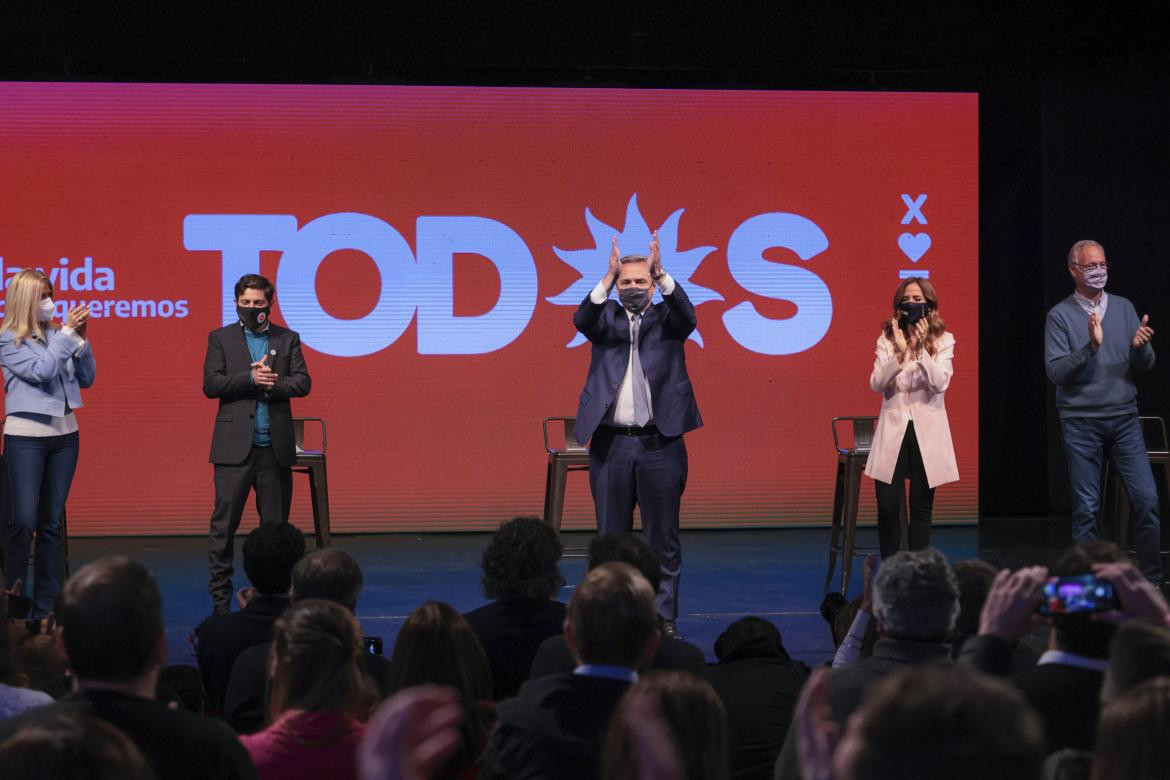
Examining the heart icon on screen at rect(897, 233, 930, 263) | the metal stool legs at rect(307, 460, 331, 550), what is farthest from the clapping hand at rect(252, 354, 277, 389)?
the heart icon on screen at rect(897, 233, 930, 263)

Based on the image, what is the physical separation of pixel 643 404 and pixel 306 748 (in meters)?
2.88

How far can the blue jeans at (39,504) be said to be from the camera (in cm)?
514

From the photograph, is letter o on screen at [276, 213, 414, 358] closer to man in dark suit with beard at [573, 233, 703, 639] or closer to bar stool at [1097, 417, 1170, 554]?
man in dark suit with beard at [573, 233, 703, 639]

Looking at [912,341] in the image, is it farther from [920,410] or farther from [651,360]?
[651,360]

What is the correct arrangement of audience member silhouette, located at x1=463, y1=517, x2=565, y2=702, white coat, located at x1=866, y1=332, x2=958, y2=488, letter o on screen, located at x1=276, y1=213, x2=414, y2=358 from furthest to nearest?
letter o on screen, located at x1=276, y1=213, x2=414, y2=358 → white coat, located at x1=866, y1=332, x2=958, y2=488 → audience member silhouette, located at x1=463, y1=517, x2=565, y2=702

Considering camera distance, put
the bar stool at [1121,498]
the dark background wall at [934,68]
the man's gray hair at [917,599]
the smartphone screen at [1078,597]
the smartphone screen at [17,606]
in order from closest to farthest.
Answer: the smartphone screen at [1078,597] → the man's gray hair at [917,599] → the smartphone screen at [17,606] → the bar stool at [1121,498] → the dark background wall at [934,68]

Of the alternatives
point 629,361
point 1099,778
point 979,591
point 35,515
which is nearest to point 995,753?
point 1099,778

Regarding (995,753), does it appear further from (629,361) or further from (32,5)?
(32,5)

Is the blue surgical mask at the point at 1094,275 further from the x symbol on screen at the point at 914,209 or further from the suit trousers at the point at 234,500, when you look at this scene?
the suit trousers at the point at 234,500

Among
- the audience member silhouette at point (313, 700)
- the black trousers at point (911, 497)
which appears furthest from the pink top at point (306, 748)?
the black trousers at point (911, 497)

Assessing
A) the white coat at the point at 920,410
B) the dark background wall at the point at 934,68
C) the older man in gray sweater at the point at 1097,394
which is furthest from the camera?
the dark background wall at the point at 934,68

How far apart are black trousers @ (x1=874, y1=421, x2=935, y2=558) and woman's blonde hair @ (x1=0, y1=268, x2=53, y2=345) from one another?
3.58m

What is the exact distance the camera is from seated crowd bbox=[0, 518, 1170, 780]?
1.15m

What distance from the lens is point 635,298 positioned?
488 centimetres
